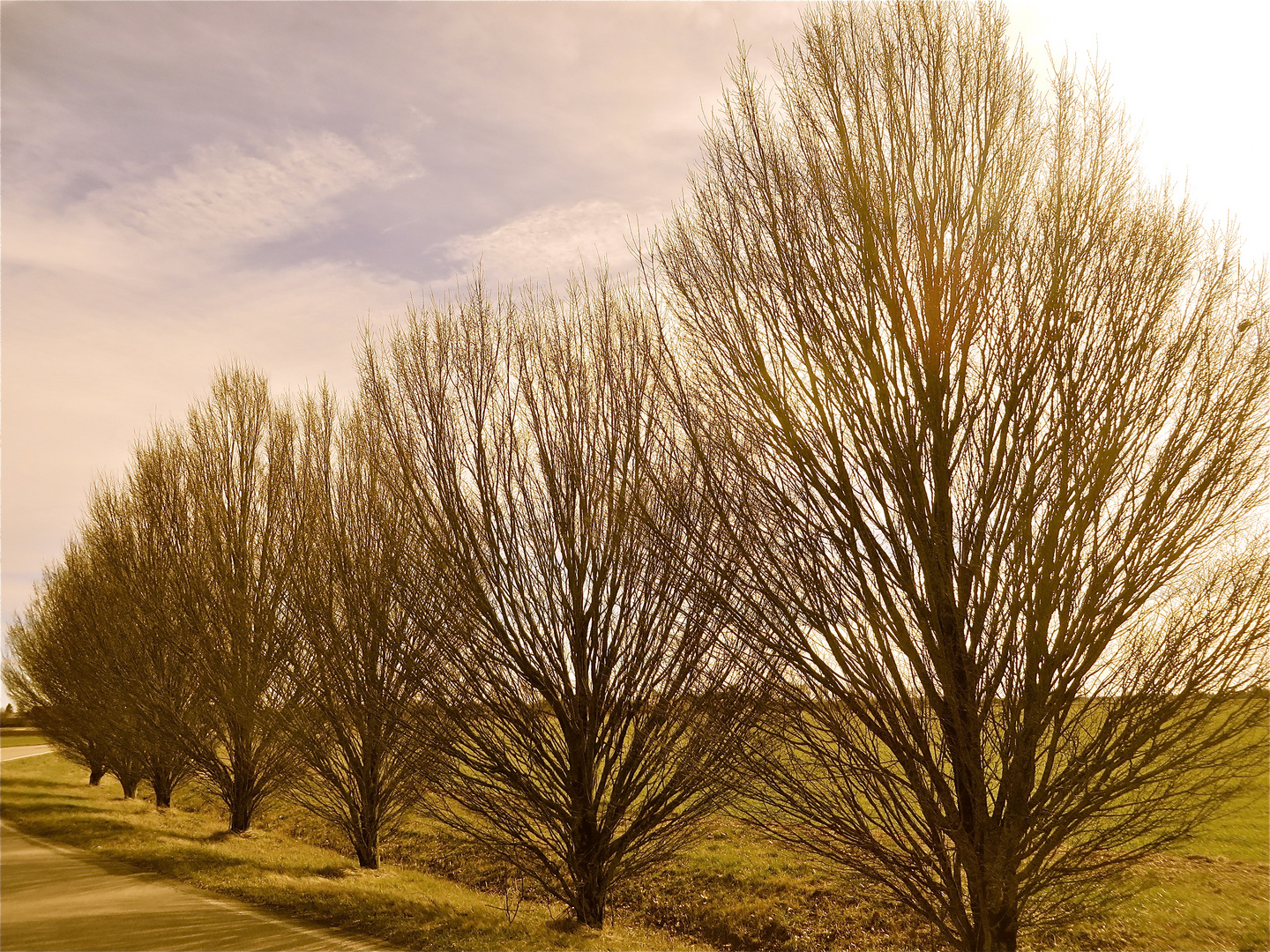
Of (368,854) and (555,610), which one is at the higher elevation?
(555,610)

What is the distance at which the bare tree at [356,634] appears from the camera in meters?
9.24

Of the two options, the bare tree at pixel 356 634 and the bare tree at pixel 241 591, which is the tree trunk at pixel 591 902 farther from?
the bare tree at pixel 241 591

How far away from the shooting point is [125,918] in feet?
28.2

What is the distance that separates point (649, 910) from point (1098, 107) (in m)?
12.8

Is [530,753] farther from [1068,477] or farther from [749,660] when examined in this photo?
[1068,477]

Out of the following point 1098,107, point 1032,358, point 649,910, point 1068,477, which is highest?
point 1098,107

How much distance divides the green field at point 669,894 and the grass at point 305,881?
1.4 inches

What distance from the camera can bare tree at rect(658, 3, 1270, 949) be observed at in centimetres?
452

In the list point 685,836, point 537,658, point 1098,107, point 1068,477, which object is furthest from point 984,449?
point 685,836

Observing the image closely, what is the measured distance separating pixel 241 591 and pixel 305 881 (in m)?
6.12

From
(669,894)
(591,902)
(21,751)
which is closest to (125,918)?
(591,902)

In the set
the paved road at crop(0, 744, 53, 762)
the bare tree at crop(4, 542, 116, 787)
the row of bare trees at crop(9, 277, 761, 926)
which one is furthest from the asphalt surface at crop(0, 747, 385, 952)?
the paved road at crop(0, 744, 53, 762)

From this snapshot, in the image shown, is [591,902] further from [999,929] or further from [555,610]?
[999,929]

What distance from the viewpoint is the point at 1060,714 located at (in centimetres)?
462
